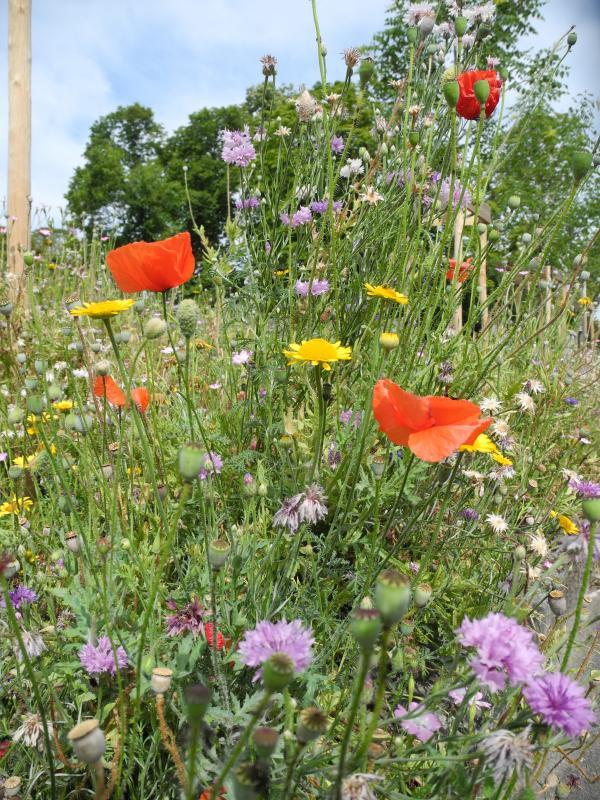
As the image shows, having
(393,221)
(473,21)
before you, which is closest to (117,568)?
(393,221)


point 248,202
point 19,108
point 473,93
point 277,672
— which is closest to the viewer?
point 277,672

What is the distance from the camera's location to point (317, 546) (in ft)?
5.24

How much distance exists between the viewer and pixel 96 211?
27734 mm

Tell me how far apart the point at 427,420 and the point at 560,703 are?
15.6 inches

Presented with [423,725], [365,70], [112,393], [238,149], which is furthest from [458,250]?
[423,725]

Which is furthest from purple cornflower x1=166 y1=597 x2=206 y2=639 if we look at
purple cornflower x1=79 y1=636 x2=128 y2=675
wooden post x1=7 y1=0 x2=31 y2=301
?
wooden post x1=7 y1=0 x2=31 y2=301

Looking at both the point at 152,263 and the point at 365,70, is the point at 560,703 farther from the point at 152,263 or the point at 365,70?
the point at 365,70

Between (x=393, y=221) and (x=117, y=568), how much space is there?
4.72 feet

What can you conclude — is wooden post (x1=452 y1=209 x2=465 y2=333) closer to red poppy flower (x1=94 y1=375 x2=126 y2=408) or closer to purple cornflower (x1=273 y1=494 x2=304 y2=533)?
purple cornflower (x1=273 y1=494 x2=304 y2=533)

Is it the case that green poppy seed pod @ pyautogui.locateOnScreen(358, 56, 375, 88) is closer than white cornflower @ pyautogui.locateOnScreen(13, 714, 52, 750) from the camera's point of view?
No

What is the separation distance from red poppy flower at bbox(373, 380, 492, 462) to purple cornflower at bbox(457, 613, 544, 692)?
8.9 inches

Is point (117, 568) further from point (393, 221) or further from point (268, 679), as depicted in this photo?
point (393, 221)

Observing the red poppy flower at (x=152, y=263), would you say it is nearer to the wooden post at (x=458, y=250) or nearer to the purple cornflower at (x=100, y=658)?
the purple cornflower at (x=100, y=658)

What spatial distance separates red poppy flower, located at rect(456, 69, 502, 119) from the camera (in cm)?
154
